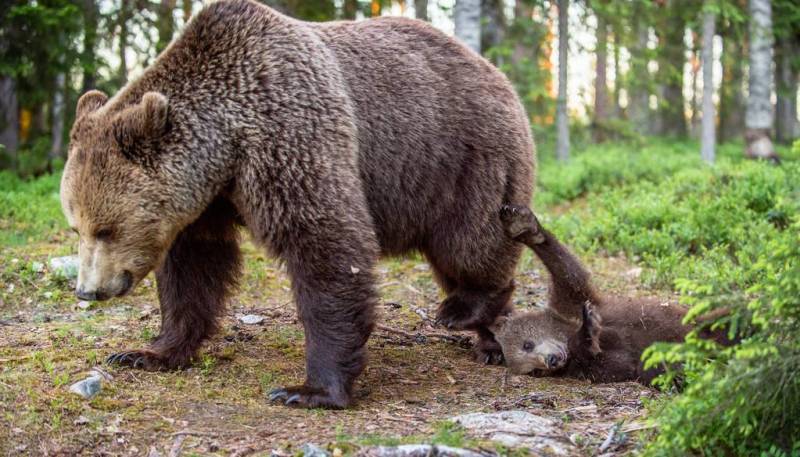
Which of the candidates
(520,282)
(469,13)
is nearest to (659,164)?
(469,13)

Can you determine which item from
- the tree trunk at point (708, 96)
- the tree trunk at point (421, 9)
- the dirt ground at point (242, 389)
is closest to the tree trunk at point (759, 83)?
the tree trunk at point (708, 96)

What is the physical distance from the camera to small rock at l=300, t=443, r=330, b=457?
13.2 ft

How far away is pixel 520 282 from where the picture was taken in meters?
8.52

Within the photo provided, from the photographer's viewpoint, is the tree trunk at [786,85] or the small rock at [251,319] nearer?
the small rock at [251,319]

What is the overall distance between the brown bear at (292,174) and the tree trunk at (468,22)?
483cm

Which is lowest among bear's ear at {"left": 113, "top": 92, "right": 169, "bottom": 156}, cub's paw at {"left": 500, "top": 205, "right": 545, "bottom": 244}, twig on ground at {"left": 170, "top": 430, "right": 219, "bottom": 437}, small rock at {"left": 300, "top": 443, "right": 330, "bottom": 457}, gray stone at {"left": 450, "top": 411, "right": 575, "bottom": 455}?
twig on ground at {"left": 170, "top": 430, "right": 219, "bottom": 437}

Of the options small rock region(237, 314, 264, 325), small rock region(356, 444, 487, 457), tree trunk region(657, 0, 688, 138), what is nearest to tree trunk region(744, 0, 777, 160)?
tree trunk region(657, 0, 688, 138)

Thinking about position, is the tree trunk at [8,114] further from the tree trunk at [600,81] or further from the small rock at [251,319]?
the tree trunk at [600,81]

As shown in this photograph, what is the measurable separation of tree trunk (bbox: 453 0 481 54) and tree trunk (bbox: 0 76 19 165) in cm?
713

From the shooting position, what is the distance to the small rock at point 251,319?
6957 millimetres

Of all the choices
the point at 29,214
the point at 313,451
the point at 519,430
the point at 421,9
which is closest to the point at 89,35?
the point at 29,214

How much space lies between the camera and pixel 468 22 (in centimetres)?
1111

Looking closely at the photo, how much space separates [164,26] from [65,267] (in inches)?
226

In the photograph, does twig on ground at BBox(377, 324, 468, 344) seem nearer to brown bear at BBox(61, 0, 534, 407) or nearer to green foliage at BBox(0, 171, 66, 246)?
brown bear at BBox(61, 0, 534, 407)
